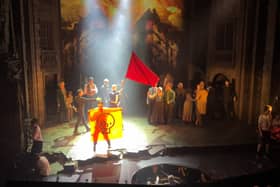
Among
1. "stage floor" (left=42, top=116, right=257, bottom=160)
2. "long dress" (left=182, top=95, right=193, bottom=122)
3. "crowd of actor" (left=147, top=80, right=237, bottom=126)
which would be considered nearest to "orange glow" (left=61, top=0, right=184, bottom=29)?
"crowd of actor" (left=147, top=80, right=237, bottom=126)

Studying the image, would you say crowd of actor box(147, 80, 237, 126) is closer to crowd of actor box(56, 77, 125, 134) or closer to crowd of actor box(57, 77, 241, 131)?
crowd of actor box(57, 77, 241, 131)

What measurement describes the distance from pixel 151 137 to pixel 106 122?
8.46ft

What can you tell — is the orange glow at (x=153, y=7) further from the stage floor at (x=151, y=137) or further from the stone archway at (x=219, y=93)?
the stage floor at (x=151, y=137)

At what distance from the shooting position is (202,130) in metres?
13.5

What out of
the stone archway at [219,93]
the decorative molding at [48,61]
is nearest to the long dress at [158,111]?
the stone archway at [219,93]

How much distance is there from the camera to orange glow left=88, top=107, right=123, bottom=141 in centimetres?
1066

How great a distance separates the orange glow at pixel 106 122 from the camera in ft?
35.0

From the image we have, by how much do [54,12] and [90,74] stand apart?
3.87 metres

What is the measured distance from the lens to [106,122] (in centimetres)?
1077

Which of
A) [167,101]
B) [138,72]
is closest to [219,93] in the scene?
[167,101]

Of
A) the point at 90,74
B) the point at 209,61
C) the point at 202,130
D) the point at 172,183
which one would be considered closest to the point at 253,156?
the point at 202,130

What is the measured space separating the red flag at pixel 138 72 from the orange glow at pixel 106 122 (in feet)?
5.33

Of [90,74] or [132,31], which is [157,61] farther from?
[90,74]

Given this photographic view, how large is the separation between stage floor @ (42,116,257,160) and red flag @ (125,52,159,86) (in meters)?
2.46
